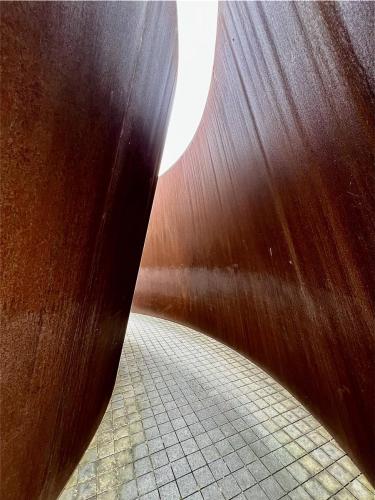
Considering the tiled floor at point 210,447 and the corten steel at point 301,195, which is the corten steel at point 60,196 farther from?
the corten steel at point 301,195

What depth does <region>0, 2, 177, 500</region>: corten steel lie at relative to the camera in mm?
725

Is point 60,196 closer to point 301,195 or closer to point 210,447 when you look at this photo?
point 301,195

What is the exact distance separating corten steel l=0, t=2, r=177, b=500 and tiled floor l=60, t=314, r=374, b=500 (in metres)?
0.50

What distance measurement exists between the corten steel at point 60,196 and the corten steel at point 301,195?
42.4 inches

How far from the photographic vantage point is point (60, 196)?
963 mm

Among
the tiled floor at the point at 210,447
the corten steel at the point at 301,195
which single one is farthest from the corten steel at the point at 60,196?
the corten steel at the point at 301,195

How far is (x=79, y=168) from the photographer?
105cm

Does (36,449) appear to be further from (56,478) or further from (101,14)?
(101,14)

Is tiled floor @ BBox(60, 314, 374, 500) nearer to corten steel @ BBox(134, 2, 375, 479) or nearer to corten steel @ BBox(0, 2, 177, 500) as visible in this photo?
corten steel @ BBox(134, 2, 375, 479)

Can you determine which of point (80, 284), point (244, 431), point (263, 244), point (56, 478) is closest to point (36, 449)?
point (56, 478)

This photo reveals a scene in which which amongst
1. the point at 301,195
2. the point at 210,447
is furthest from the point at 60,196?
the point at 210,447

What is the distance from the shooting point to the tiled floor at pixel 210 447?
1712mm

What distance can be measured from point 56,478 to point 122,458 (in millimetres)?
638

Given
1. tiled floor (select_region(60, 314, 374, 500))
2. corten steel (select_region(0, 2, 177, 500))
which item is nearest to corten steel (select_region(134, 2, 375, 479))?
tiled floor (select_region(60, 314, 374, 500))
